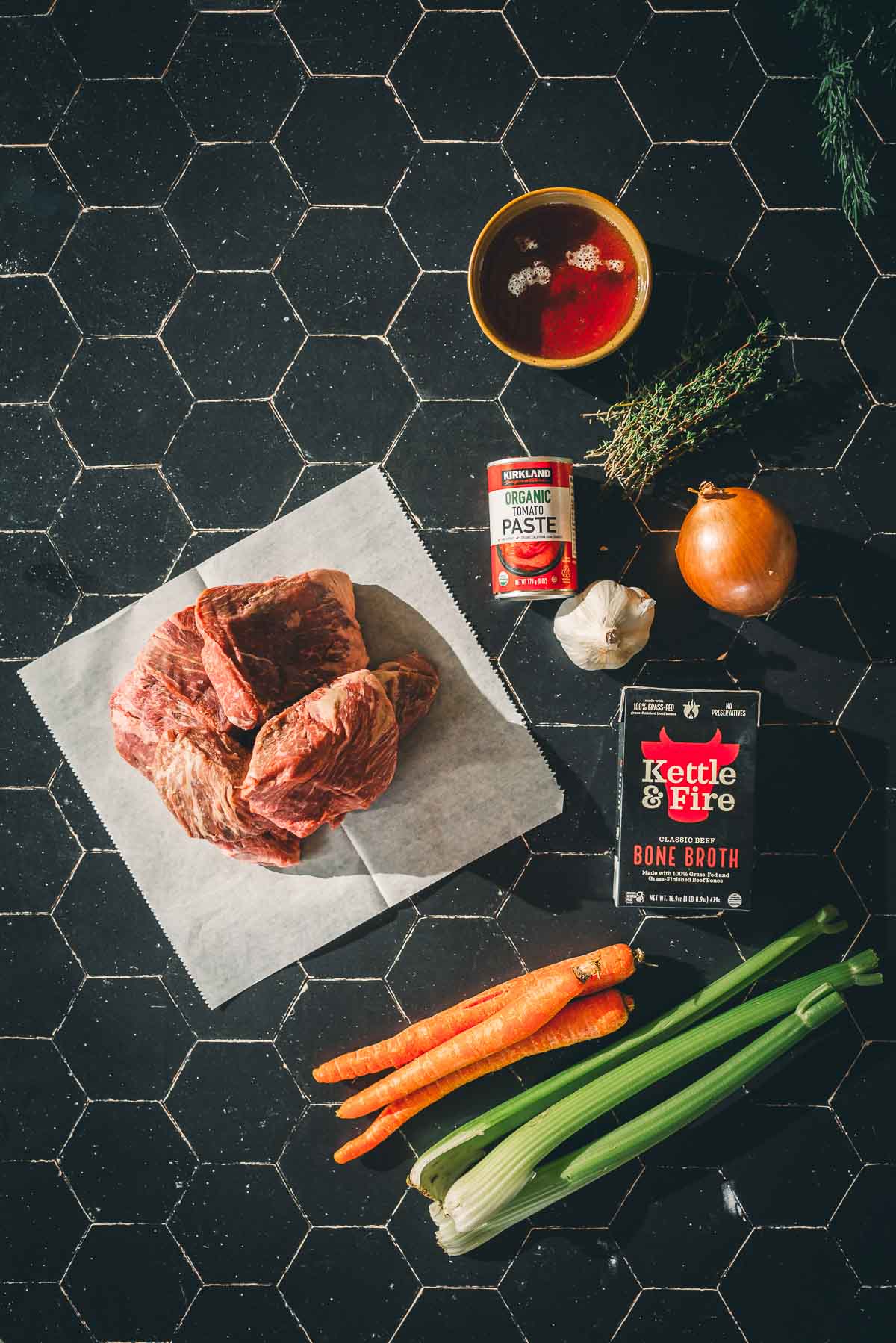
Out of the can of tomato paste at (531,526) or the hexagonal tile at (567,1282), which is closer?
the can of tomato paste at (531,526)

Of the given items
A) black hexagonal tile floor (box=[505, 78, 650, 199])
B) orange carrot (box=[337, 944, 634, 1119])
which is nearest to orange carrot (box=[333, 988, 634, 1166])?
orange carrot (box=[337, 944, 634, 1119])

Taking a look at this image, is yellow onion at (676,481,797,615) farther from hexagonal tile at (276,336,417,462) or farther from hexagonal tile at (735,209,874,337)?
hexagonal tile at (276,336,417,462)

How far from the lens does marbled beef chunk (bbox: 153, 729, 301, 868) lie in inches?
61.1

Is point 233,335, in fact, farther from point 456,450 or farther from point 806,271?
point 806,271

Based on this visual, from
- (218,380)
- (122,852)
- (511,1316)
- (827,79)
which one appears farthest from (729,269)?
(511,1316)

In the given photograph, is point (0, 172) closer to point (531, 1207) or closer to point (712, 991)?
point (712, 991)

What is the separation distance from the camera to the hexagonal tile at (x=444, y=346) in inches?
68.7

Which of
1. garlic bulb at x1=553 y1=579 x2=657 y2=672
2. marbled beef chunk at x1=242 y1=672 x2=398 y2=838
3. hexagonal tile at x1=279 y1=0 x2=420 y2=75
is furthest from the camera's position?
hexagonal tile at x1=279 y1=0 x2=420 y2=75

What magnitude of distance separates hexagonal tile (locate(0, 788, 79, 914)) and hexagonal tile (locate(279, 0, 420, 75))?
162cm

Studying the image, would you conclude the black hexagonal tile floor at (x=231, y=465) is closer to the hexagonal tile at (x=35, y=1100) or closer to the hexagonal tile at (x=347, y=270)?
the hexagonal tile at (x=347, y=270)

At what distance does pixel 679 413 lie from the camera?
168 cm

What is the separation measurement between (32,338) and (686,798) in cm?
163

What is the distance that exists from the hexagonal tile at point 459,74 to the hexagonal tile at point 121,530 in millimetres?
940

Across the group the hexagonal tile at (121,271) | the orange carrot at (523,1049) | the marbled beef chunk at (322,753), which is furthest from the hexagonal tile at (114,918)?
the hexagonal tile at (121,271)
